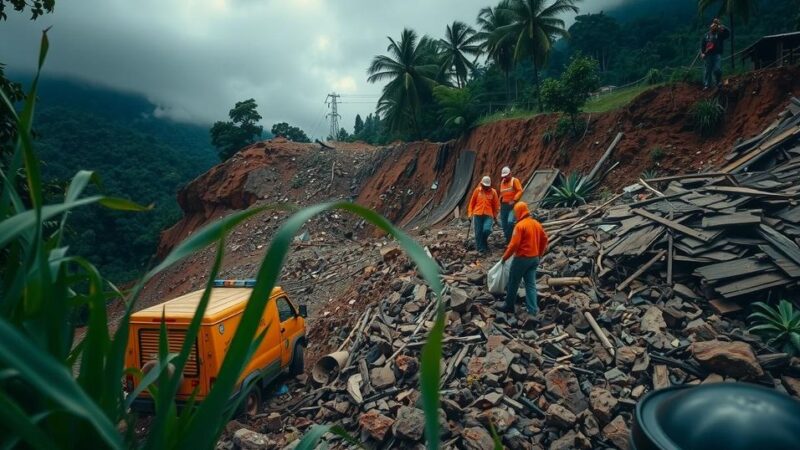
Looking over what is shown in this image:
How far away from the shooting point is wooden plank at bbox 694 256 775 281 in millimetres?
7250

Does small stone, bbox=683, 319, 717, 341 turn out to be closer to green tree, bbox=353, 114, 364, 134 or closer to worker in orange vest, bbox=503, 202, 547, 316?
worker in orange vest, bbox=503, 202, 547, 316

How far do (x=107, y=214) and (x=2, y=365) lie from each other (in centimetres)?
4529

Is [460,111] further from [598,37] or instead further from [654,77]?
[598,37]

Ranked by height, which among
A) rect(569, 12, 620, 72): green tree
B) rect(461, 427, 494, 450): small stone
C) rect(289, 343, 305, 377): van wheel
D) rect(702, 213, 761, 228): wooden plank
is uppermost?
rect(569, 12, 620, 72): green tree

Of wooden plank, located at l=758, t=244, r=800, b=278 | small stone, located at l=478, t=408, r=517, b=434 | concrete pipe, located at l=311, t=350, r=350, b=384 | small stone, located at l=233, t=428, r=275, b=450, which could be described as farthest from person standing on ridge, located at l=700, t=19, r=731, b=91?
small stone, located at l=233, t=428, r=275, b=450

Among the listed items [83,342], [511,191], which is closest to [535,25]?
[511,191]

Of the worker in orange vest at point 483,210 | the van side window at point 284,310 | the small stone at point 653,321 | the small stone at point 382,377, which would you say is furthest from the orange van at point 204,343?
the small stone at point 653,321

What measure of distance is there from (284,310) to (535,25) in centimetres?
2641

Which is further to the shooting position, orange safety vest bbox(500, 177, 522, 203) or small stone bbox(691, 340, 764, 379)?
orange safety vest bbox(500, 177, 522, 203)

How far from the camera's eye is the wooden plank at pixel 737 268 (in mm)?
7250

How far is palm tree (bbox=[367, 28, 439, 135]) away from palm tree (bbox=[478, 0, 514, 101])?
13.4 ft

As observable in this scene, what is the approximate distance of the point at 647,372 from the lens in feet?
20.9

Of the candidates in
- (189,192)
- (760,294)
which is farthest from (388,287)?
(189,192)

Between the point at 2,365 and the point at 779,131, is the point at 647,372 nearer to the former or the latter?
the point at 2,365
